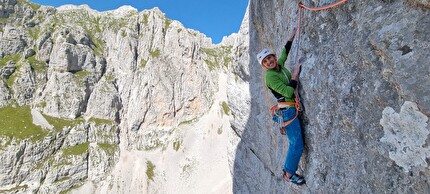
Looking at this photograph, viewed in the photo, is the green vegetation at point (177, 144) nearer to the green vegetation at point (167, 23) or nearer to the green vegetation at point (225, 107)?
the green vegetation at point (225, 107)

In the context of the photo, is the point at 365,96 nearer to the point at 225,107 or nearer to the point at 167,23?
the point at 225,107

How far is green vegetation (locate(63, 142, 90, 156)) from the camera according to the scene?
108 metres

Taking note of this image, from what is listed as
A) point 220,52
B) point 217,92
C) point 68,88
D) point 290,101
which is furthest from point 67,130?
point 290,101

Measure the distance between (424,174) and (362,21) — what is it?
13.8 ft

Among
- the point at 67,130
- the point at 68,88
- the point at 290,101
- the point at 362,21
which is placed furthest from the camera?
the point at 68,88

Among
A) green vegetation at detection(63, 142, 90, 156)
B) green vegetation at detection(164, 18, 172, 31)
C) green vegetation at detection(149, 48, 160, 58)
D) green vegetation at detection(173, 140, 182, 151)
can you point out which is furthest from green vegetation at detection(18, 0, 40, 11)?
green vegetation at detection(173, 140, 182, 151)

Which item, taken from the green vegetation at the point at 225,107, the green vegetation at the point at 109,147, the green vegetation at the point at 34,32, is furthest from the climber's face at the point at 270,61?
the green vegetation at the point at 34,32

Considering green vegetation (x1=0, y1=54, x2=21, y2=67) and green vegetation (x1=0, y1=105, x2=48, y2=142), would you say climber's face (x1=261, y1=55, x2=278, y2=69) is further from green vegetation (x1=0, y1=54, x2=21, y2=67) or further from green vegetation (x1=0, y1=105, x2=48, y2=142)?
green vegetation (x1=0, y1=54, x2=21, y2=67)

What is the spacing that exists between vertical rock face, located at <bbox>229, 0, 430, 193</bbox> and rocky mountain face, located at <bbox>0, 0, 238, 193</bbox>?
89897mm

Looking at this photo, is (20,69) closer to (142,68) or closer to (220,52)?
(142,68)

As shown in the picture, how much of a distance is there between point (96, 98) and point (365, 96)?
419ft

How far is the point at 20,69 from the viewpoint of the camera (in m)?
122

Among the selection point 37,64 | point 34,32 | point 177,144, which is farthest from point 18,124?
point 177,144

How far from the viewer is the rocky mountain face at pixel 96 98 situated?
103 metres
